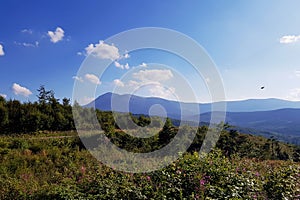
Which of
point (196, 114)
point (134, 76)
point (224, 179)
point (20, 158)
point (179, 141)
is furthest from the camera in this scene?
point (20, 158)

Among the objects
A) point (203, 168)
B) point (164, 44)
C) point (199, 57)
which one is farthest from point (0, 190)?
A: point (199, 57)

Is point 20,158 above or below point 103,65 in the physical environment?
below

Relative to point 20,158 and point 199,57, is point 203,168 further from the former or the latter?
point 20,158

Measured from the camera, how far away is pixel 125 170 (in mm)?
5762

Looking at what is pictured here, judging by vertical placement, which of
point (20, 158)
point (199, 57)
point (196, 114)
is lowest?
point (20, 158)

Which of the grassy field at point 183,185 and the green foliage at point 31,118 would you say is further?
the green foliage at point 31,118

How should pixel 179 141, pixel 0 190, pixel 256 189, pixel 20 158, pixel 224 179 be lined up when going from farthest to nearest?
pixel 20 158 < pixel 179 141 < pixel 0 190 < pixel 224 179 < pixel 256 189

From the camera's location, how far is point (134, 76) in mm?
5949

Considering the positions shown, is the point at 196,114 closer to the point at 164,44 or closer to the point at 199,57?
the point at 199,57

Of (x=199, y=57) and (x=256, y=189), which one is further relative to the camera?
(x=199, y=57)

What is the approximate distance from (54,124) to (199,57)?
19285mm

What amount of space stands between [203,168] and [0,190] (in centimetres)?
401

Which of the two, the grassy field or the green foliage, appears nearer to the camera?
the grassy field

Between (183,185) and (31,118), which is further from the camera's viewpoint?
(31,118)
